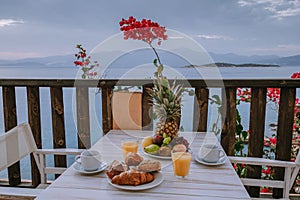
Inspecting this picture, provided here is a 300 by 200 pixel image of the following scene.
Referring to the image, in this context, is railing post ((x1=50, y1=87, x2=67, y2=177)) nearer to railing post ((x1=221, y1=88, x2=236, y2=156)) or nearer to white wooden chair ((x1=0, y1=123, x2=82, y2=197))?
white wooden chair ((x1=0, y1=123, x2=82, y2=197))

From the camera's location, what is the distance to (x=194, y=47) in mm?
1728

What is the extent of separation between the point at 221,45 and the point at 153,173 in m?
1.21

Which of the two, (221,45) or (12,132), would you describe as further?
(221,45)

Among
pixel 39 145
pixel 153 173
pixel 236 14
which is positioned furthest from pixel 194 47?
pixel 39 145

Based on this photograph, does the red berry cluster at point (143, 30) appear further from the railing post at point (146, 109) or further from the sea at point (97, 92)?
the railing post at point (146, 109)

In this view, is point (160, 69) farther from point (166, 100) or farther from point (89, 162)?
point (89, 162)

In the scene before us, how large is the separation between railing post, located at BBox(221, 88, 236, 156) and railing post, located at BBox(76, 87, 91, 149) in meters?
1.11

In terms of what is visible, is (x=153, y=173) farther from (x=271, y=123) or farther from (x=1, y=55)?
(x=1, y=55)

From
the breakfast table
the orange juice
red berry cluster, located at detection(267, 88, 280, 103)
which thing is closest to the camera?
the breakfast table

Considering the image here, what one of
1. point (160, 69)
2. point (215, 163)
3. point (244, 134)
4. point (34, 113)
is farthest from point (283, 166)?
point (34, 113)

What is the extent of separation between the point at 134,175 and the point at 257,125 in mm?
1329

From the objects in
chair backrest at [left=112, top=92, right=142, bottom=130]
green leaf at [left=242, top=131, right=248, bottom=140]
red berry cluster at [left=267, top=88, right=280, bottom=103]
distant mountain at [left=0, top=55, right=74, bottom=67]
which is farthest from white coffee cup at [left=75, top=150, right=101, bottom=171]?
red berry cluster at [left=267, top=88, right=280, bottom=103]

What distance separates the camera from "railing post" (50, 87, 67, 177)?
6.89 feet

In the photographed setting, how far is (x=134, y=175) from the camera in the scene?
41.5 inches
